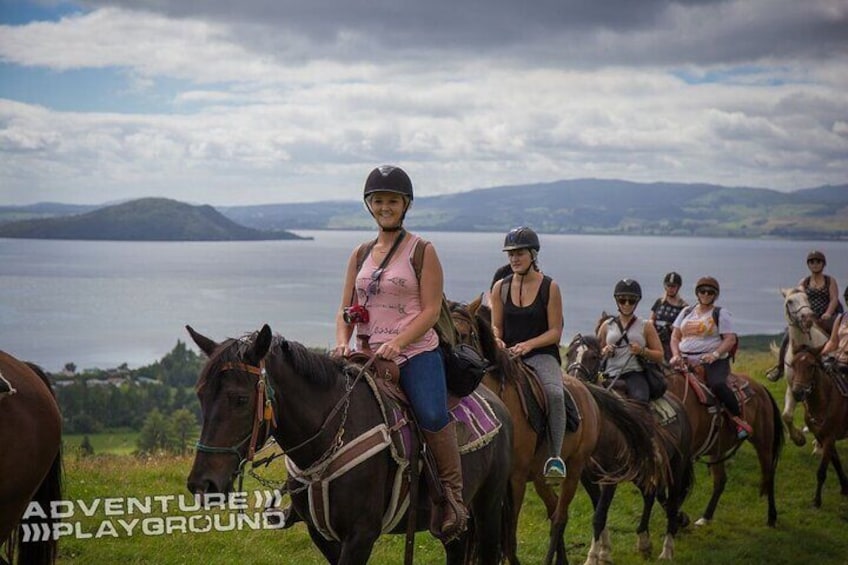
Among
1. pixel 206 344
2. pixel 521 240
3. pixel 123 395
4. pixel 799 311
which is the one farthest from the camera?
pixel 123 395

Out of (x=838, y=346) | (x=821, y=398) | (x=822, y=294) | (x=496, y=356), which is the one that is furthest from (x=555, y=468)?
(x=822, y=294)

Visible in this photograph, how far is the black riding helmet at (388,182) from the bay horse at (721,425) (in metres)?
7.58

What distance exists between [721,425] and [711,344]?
49.9 inches

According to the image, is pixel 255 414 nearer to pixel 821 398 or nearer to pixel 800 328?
pixel 821 398

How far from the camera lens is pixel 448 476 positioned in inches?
216

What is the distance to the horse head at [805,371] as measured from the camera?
522 inches

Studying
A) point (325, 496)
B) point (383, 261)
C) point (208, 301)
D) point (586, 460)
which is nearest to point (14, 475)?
point (325, 496)

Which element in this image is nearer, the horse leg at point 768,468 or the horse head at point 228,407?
the horse head at point 228,407

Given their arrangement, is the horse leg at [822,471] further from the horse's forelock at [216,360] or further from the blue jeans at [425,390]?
the horse's forelock at [216,360]

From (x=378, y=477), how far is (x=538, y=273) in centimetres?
402

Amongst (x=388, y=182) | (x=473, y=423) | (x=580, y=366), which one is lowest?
(x=580, y=366)

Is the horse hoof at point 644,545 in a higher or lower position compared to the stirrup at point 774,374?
lower

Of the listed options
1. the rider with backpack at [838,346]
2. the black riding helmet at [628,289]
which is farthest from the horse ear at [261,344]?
the rider with backpack at [838,346]

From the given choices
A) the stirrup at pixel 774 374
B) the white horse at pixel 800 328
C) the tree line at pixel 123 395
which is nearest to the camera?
the white horse at pixel 800 328
